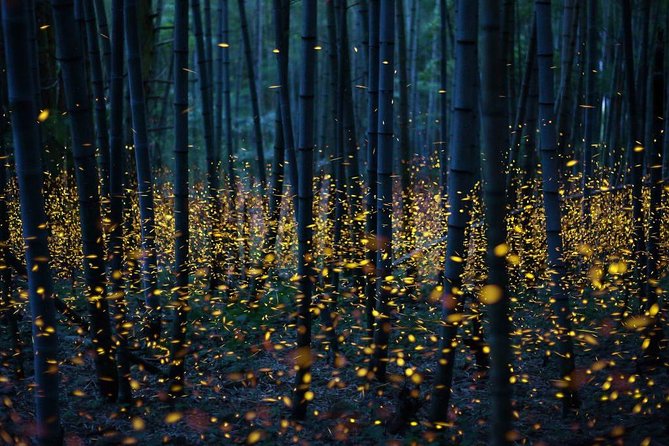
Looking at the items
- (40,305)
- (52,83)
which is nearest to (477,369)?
(40,305)

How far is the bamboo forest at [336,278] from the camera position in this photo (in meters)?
3.22

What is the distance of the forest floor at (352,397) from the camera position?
419cm

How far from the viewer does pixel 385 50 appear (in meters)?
4.31

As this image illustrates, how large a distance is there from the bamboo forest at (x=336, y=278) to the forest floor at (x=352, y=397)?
2 centimetres

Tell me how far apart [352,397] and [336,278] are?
2.16 metres

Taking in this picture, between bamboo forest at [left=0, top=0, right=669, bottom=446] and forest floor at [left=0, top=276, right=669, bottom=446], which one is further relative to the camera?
forest floor at [left=0, top=276, right=669, bottom=446]

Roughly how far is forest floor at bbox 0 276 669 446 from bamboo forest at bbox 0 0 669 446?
22 millimetres

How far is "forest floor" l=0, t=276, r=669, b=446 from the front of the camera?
419cm

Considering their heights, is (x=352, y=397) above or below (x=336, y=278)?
below

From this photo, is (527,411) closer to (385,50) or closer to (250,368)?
(250,368)

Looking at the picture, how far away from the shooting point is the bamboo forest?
3.22 m

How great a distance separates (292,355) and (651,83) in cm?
471

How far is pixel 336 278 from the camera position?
688 cm

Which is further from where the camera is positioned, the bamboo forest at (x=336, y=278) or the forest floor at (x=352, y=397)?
the forest floor at (x=352, y=397)
